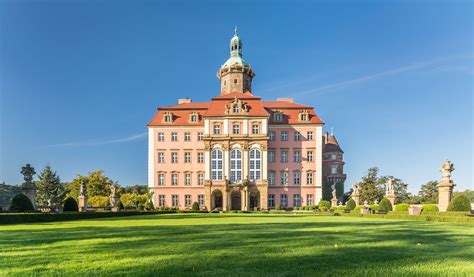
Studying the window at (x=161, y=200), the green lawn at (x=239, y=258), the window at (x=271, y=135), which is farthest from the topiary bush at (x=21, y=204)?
the window at (x=271, y=135)

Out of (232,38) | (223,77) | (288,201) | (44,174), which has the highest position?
(232,38)

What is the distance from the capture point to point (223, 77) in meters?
64.2

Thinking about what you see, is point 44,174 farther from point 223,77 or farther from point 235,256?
point 235,256

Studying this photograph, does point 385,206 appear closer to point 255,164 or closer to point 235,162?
point 255,164

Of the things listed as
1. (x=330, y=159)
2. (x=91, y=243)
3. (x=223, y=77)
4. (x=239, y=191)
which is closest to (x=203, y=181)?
(x=239, y=191)

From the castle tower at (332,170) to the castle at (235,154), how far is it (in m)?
10.7

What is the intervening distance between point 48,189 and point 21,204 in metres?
37.4

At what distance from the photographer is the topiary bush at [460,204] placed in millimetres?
21641

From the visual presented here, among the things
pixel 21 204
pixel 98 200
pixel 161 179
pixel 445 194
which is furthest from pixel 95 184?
pixel 445 194

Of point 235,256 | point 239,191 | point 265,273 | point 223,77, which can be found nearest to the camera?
point 265,273

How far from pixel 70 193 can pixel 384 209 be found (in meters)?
53.1

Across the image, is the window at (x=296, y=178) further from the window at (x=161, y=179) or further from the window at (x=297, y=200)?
the window at (x=161, y=179)

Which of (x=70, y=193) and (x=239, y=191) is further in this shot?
(x=70, y=193)

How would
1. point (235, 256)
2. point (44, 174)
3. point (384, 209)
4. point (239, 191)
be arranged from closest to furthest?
1. point (235, 256)
2. point (384, 209)
3. point (239, 191)
4. point (44, 174)
